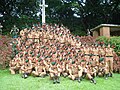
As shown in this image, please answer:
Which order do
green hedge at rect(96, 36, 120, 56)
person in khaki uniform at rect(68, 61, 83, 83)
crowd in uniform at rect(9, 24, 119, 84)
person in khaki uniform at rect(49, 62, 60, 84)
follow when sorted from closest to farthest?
person in khaki uniform at rect(49, 62, 60, 84) → person in khaki uniform at rect(68, 61, 83, 83) → crowd in uniform at rect(9, 24, 119, 84) → green hedge at rect(96, 36, 120, 56)

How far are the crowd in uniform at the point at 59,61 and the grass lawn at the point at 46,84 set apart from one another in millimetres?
186

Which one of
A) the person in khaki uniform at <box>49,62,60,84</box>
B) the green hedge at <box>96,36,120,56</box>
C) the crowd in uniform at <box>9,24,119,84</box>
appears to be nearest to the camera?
the person in khaki uniform at <box>49,62,60,84</box>

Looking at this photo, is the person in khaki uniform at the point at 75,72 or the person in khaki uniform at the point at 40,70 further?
the person in khaki uniform at the point at 40,70

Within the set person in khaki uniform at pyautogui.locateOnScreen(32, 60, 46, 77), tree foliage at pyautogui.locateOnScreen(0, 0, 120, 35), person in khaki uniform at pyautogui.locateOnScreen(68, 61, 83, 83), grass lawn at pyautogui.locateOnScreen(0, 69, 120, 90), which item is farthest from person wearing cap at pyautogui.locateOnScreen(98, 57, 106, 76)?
tree foliage at pyautogui.locateOnScreen(0, 0, 120, 35)

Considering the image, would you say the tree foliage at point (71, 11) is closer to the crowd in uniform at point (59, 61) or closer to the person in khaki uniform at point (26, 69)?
the crowd in uniform at point (59, 61)

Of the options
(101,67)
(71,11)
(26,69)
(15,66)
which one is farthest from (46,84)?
(71,11)

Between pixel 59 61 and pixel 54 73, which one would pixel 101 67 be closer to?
pixel 59 61

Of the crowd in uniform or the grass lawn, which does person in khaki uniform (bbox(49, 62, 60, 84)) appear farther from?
the grass lawn

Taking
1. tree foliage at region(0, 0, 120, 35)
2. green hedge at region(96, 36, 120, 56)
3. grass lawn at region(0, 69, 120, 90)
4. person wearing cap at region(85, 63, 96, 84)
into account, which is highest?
tree foliage at region(0, 0, 120, 35)

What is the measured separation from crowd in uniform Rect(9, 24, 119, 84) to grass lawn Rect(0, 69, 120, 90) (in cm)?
19

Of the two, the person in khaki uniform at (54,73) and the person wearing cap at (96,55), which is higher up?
the person wearing cap at (96,55)

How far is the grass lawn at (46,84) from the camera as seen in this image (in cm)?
638

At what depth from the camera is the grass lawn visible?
6375 millimetres

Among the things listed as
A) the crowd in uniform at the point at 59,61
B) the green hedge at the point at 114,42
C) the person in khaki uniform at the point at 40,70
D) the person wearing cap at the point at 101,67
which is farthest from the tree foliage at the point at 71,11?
the person in khaki uniform at the point at 40,70
